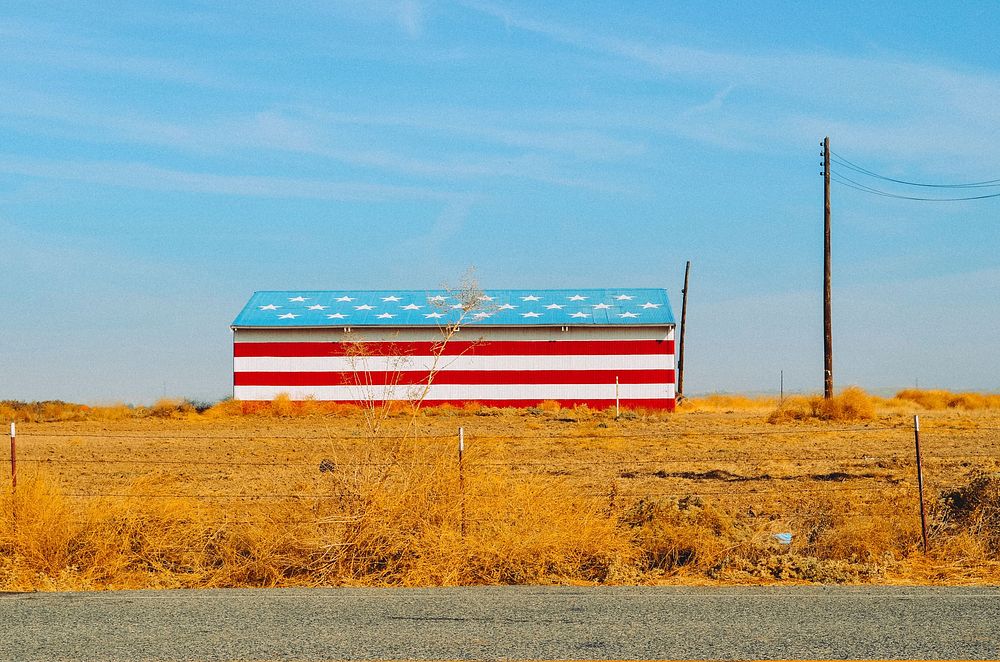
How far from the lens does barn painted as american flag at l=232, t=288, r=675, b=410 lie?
3766 centimetres

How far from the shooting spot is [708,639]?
6.25 meters

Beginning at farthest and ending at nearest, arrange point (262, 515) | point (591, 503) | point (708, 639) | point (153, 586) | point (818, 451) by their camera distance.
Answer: point (818, 451) → point (591, 503) → point (262, 515) → point (153, 586) → point (708, 639)

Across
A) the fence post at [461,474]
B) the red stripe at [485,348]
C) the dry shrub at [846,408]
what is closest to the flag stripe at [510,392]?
the red stripe at [485,348]

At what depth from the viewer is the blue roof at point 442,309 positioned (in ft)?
126

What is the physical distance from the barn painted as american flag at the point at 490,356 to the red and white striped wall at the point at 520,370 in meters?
0.04

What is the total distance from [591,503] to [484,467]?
3.87 ft

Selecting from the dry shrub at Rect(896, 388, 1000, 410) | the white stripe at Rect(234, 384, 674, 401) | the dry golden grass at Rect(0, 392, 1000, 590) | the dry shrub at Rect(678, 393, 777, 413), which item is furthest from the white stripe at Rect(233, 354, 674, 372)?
the dry golden grass at Rect(0, 392, 1000, 590)

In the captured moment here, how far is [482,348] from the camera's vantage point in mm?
38000

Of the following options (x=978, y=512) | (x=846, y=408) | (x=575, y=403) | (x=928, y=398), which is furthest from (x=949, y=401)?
(x=978, y=512)

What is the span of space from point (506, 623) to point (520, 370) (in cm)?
3127

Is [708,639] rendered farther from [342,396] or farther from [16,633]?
[342,396]

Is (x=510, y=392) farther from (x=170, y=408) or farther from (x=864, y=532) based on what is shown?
(x=864, y=532)

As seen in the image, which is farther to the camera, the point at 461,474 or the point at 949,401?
the point at 949,401

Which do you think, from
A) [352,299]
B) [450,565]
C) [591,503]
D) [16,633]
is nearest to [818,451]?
[591,503]
